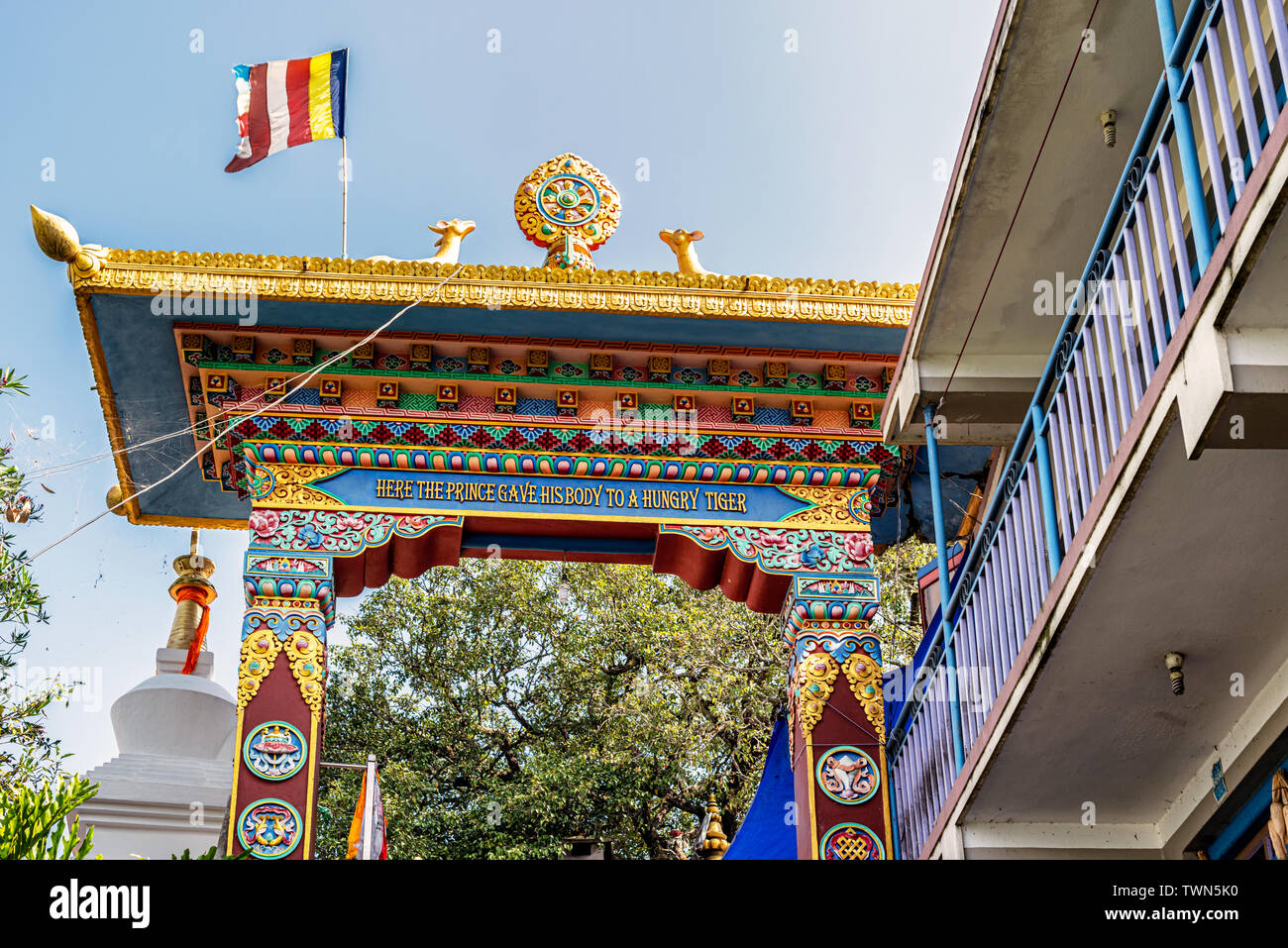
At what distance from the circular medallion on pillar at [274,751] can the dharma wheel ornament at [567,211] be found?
351 cm

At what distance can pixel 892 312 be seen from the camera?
9961 mm

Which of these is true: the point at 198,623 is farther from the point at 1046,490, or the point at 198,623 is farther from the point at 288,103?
the point at 1046,490

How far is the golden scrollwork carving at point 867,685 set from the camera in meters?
9.50

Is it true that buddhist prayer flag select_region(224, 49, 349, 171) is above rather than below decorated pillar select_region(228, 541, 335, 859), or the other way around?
above

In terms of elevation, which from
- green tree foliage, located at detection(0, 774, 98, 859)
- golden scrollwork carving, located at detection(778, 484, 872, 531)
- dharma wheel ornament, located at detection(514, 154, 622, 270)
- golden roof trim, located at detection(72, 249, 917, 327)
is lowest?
green tree foliage, located at detection(0, 774, 98, 859)

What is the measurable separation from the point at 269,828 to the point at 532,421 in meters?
2.92

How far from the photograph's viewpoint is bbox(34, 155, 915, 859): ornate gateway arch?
9.60 meters

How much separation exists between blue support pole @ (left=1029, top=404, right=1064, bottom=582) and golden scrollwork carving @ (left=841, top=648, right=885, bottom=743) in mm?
2875

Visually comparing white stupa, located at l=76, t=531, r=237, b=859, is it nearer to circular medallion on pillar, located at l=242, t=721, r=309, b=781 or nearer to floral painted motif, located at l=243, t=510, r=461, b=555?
circular medallion on pillar, located at l=242, t=721, r=309, b=781

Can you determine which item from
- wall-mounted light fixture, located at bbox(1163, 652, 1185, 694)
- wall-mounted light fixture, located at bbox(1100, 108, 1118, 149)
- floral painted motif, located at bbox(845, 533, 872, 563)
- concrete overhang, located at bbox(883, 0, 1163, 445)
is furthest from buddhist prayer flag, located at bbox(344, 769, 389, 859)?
wall-mounted light fixture, located at bbox(1100, 108, 1118, 149)

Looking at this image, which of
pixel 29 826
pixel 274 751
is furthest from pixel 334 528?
pixel 29 826

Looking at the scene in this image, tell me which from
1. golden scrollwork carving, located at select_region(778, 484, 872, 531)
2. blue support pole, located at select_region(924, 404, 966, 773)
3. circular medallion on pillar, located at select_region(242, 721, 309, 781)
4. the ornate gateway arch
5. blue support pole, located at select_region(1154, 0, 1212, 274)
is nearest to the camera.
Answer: blue support pole, located at select_region(1154, 0, 1212, 274)

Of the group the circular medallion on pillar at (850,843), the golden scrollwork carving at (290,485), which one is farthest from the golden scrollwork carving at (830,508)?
the golden scrollwork carving at (290,485)
